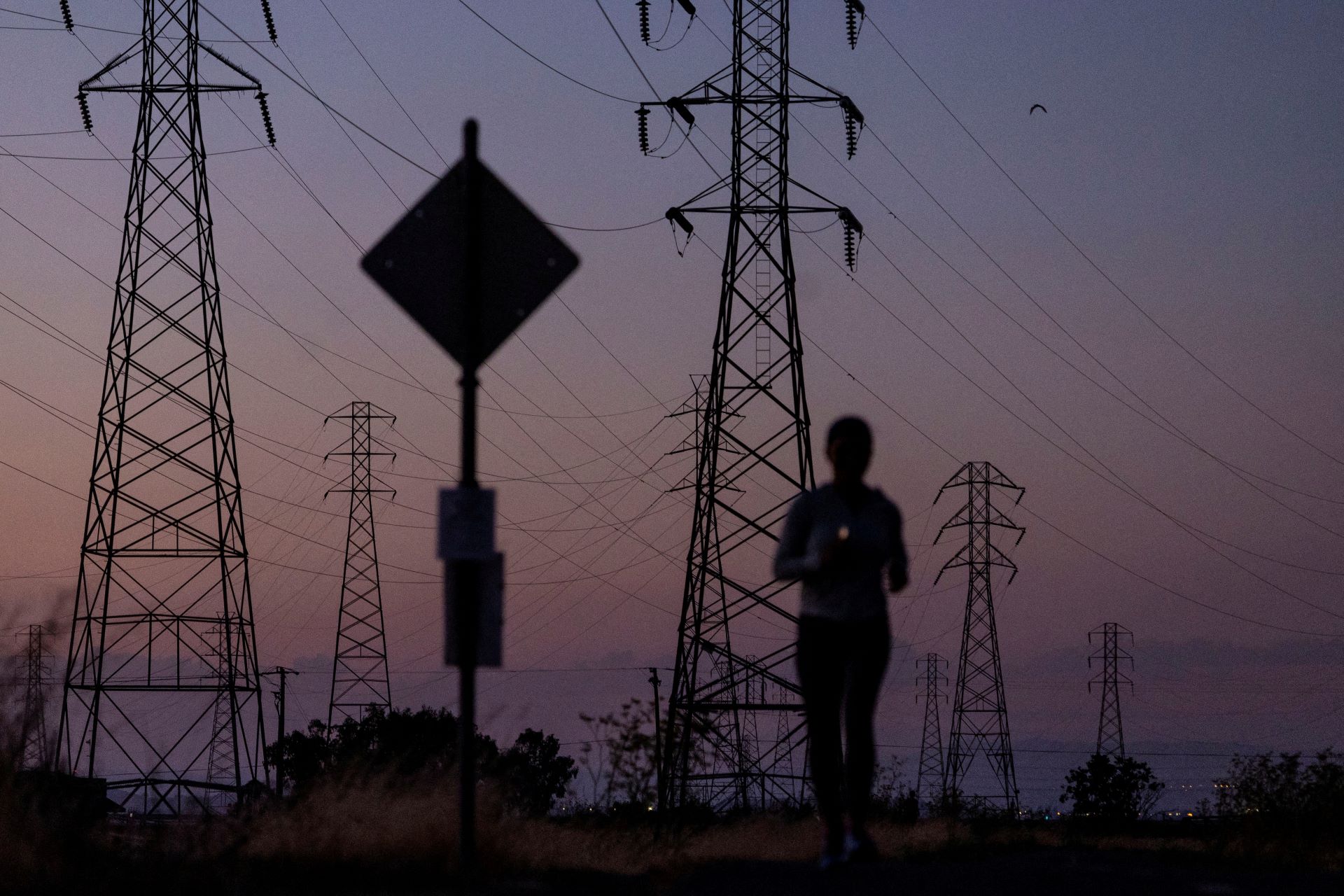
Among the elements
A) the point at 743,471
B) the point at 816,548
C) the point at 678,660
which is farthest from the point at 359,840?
the point at 743,471

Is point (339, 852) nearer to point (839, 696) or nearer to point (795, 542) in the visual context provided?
point (839, 696)

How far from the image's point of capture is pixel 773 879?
786cm

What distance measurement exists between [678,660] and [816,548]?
15943 millimetres

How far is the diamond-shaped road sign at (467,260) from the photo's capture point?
712 cm

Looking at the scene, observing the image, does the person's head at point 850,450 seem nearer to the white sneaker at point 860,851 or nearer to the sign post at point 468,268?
the sign post at point 468,268

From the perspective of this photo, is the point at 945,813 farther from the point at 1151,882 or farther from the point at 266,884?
the point at 266,884

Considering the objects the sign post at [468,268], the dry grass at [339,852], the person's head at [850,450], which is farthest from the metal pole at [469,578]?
the person's head at [850,450]

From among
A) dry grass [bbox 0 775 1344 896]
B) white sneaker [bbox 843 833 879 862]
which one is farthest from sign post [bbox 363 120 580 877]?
white sneaker [bbox 843 833 879 862]

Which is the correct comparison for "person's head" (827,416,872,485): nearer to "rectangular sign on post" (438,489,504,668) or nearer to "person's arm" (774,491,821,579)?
"person's arm" (774,491,821,579)

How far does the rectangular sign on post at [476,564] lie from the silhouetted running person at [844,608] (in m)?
1.61

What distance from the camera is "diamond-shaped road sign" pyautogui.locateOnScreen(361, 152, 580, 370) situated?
7117 millimetres

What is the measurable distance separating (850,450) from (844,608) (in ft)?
2.50

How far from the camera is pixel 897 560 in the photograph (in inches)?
309

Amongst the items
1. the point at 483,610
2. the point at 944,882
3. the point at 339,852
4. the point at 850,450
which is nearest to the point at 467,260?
the point at 483,610
